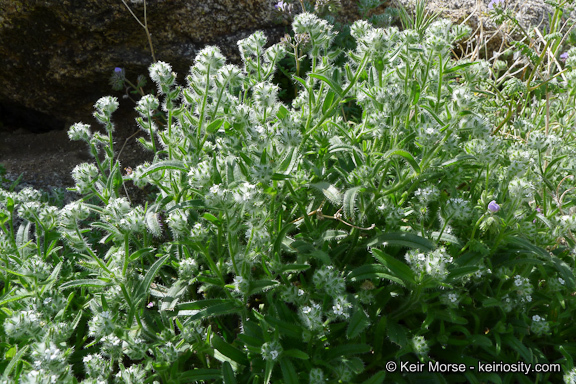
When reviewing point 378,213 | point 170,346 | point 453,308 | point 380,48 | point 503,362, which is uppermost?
point 380,48

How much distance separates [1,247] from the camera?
275cm

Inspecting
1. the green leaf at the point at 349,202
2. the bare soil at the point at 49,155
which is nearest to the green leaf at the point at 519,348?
the green leaf at the point at 349,202

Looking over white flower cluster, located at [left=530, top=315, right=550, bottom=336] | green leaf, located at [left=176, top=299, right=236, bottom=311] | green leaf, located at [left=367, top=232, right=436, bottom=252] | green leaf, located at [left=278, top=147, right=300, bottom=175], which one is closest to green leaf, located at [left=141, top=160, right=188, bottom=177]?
green leaf, located at [left=278, top=147, right=300, bottom=175]

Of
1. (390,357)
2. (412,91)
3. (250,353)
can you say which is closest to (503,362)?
(390,357)

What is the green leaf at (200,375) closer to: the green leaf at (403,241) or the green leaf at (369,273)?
the green leaf at (369,273)

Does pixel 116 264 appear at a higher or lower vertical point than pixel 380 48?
lower

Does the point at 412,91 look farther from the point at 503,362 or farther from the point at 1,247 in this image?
the point at 1,247

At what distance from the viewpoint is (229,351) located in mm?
2408

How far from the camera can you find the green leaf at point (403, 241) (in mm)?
2398

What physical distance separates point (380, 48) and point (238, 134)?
2.84 feet

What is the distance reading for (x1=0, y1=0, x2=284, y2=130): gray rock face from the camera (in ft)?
15.5

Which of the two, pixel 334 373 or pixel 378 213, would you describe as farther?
pixel 378 213

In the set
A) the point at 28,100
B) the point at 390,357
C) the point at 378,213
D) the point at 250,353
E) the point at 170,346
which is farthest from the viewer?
the point at 28,100

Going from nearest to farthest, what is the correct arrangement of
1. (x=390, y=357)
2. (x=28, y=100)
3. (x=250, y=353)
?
(x=250, y=353) < (x=390, y=357) < (x=28, y=100)
